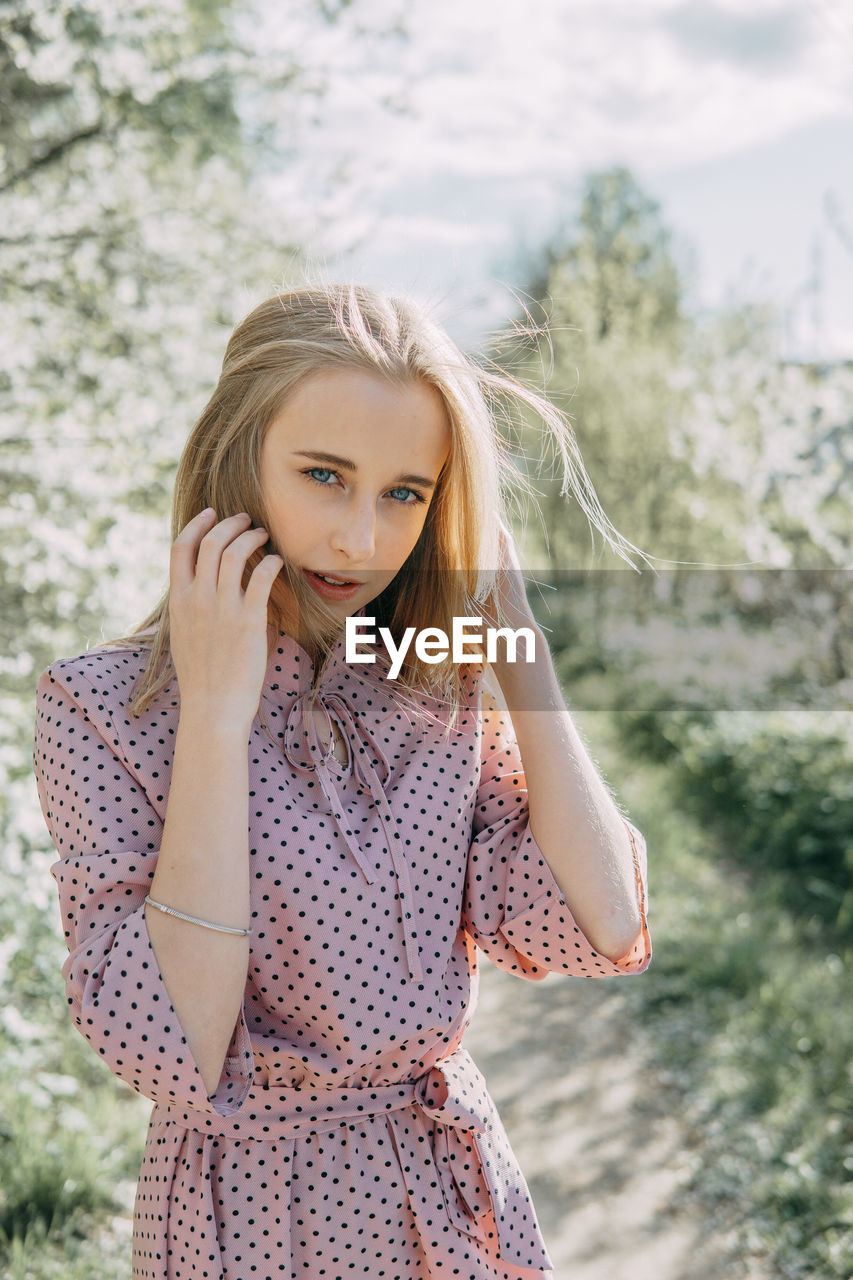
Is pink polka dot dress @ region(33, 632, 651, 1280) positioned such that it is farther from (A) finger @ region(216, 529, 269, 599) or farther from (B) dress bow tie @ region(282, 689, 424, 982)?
(A) finger @ region(216, 529, 269, 599)

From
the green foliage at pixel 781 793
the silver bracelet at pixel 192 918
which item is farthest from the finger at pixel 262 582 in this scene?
the green foliage at pixel 781 793

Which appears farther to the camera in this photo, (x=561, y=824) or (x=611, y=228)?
(x=611, y=228)

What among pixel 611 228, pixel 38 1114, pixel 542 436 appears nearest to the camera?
pixel 542 436

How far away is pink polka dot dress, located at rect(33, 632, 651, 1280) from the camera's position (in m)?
1.27

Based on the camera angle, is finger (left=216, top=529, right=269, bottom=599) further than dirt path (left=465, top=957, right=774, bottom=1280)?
No

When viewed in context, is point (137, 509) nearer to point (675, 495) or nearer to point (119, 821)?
point (119, 821)

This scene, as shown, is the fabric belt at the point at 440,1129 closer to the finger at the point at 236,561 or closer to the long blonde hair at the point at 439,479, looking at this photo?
the long blonde hair at the point at 439,479

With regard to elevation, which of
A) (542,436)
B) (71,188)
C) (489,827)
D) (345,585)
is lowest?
(489,827)

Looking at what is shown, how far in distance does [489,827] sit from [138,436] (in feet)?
11.0

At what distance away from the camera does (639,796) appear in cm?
766

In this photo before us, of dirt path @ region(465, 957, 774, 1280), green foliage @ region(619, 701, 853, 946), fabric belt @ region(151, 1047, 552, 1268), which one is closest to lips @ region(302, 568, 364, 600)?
fabric belt @ region(151, 1047, 552, 1268)

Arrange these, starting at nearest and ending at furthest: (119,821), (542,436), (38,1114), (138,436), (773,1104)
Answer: (119,821) → (542,436) → (38,1114) → (773,1104) → (138,436)

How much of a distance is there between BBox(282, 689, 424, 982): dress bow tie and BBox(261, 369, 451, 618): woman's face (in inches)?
8.0

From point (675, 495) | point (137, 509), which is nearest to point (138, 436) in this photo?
point (137, 509)
